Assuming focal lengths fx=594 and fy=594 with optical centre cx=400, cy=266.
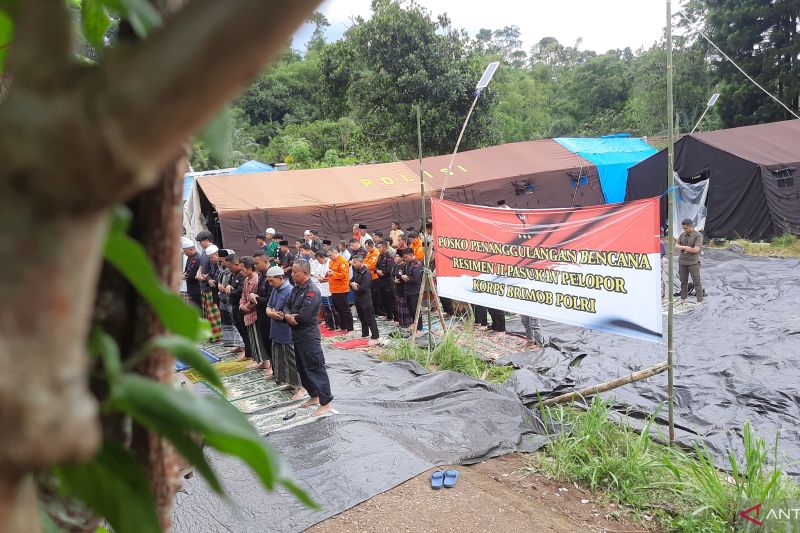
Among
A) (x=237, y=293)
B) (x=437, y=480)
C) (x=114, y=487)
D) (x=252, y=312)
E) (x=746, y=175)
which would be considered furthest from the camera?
(x=746, y=175)

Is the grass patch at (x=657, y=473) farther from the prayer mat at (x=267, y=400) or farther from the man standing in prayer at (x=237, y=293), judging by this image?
the man standing in prayer at (x=237, y=293)

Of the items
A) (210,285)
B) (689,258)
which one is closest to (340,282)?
(210,285)

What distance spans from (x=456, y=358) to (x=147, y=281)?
618 cm

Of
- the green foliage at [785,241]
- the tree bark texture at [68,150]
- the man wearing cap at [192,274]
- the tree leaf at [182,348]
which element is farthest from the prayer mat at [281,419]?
the green foliage at [785,241]

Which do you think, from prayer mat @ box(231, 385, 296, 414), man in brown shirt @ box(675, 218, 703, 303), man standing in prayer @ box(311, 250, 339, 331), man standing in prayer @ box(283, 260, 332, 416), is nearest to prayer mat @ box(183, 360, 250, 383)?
prayer mat @ box(231, 385, 296, 414)

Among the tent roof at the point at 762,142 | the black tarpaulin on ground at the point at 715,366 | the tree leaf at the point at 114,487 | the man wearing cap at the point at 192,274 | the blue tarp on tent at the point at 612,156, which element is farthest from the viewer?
the blue tarp on tent at the point at 612,156

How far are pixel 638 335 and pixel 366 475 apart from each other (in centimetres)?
241

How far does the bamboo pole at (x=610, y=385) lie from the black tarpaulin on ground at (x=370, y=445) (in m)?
0.31

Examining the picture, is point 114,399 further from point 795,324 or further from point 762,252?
point 762,252

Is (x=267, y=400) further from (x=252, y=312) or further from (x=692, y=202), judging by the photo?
(x=692, y=202)

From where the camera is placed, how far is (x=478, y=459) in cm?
467

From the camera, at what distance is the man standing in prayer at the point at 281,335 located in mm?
6035

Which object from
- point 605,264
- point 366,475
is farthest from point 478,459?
point 605,264

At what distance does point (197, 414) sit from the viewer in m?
0.52
